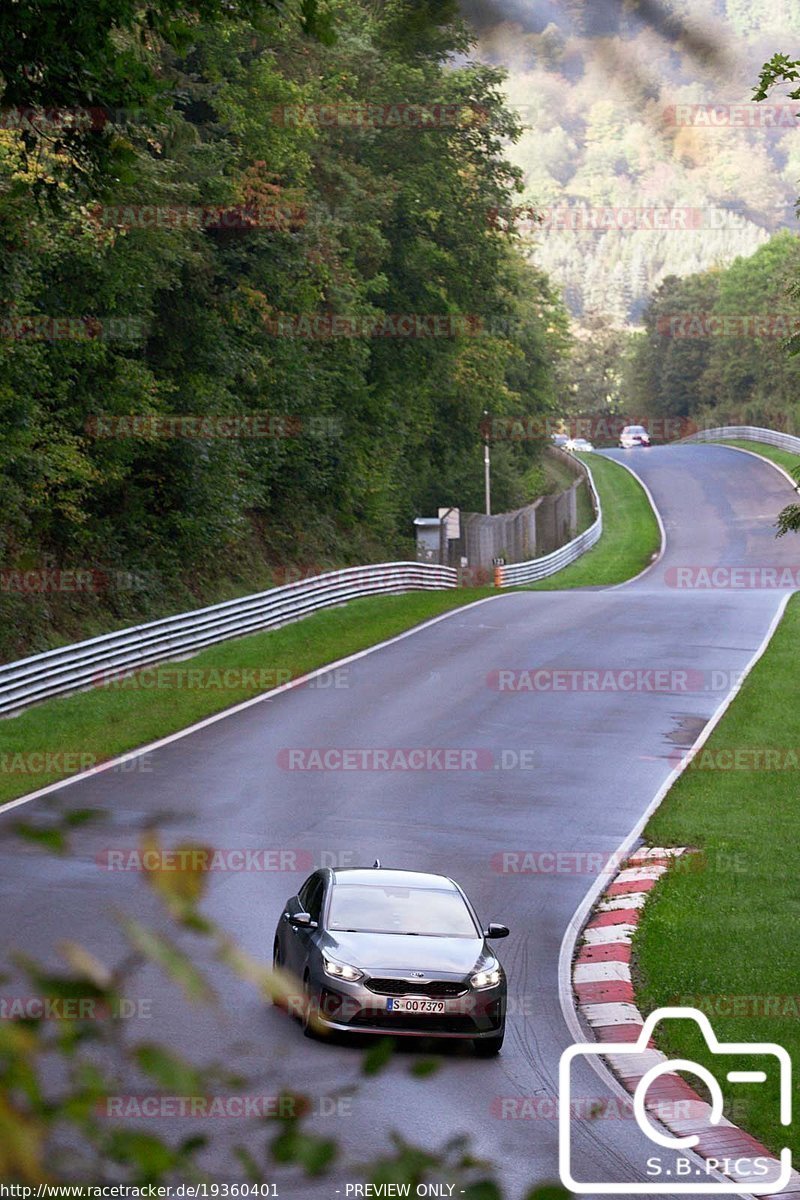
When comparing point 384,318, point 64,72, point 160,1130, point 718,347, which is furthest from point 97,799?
point 718,347

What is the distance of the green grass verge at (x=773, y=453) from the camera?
93.4 meters

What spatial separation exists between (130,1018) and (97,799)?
8.94m

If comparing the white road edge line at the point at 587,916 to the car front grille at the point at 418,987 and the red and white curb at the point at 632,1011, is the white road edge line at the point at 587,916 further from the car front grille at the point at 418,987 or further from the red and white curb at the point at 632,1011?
the car front grille at the point at 418,987

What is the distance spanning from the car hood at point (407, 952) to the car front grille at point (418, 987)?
11 cm

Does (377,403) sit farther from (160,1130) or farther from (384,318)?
(160,1130)

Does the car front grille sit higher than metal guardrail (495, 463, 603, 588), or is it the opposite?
metal guardrail (495, 463, 603, 588)

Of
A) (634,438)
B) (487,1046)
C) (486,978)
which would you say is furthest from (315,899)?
(634,438)

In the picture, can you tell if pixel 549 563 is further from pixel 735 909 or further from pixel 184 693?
pixel 735 909

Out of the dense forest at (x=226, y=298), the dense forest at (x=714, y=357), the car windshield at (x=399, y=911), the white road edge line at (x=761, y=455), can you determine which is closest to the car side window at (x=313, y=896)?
the car windshield at (x=399, y=911)

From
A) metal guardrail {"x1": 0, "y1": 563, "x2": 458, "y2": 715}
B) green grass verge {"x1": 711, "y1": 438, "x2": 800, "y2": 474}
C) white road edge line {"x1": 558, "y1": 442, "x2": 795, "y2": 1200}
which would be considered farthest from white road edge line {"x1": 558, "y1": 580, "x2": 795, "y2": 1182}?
green grass verge {"x1": 711, "y1": 438, "x2": 800, "y2": 474}

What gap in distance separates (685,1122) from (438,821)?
10271 millimetres

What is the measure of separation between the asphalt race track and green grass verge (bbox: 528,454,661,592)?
17.5 metres

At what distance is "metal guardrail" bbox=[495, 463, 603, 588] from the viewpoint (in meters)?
57.6

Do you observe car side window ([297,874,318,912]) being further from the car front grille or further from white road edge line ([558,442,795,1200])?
white road edge line ([558,442,795,1200])
